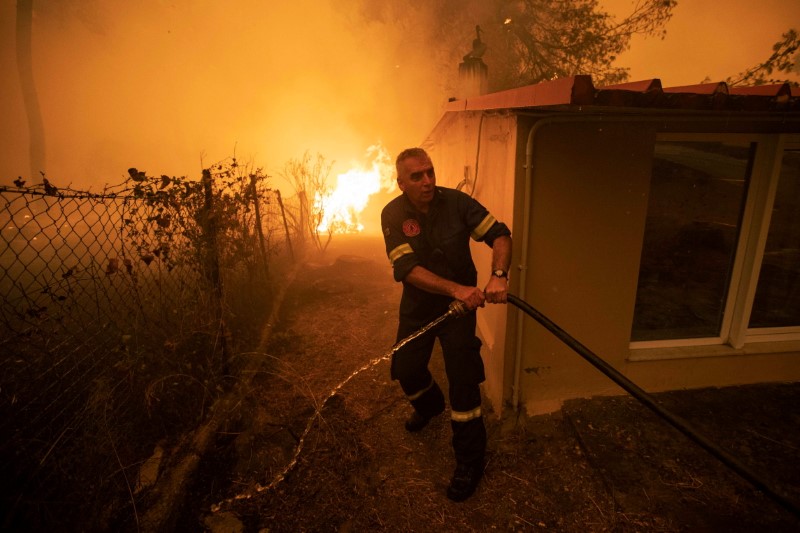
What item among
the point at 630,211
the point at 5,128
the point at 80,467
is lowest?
the point at 80,467

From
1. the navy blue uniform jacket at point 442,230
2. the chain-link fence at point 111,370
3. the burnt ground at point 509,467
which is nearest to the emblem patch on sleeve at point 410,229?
the navy blue uniform jacket at point 442,230

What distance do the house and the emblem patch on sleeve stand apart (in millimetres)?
841

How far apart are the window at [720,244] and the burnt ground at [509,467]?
74 centimetres

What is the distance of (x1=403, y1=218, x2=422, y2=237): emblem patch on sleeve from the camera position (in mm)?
3191

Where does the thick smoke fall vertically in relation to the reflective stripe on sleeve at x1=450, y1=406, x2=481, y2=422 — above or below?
above

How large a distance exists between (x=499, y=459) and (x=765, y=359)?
10.0 feet

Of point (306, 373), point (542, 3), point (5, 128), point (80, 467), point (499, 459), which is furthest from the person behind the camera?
point (5, 128)

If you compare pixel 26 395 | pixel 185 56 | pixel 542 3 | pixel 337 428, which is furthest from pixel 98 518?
pixel 185 56

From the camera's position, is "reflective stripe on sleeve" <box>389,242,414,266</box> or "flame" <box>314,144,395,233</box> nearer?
"reflective stripe on sleeve" <box>389,242,414,266</box>

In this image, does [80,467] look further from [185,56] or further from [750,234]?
[185,56]

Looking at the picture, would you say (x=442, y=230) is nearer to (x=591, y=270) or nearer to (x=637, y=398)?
(x=591, y=270)

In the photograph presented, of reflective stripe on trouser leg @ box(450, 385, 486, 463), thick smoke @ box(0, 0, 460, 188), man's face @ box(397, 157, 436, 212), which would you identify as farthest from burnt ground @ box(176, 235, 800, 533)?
thick smoke @ box(0, 0, 460, 188)

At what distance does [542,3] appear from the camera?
14.0 metres

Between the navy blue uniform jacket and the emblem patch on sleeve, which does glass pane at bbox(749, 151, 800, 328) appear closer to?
the navy blue uniform jacket
